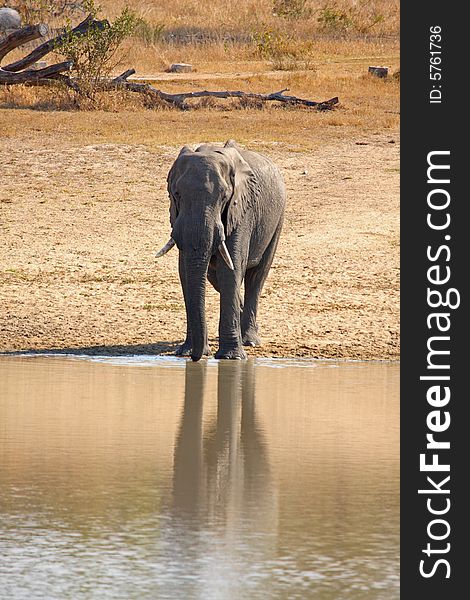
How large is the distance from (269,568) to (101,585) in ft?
2.03

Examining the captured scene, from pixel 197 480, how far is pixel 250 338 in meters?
4.28

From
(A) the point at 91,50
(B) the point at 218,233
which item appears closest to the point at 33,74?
(A) the point at 91,50

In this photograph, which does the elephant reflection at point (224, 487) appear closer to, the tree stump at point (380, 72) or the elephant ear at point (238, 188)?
the elephant ear at point (238, 188)

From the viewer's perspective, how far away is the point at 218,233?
1009 cm

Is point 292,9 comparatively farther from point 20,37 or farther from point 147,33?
point 20,37

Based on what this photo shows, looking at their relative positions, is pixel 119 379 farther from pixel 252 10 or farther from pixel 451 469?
pixel 252 10

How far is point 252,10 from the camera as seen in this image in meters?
45.2

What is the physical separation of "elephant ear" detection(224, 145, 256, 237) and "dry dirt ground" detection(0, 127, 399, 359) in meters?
0.98

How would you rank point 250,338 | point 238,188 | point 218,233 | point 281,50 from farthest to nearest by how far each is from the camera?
point 281,50, point 250,338, point 238,188, point 218,233

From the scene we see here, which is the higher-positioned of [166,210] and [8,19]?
[8,19]

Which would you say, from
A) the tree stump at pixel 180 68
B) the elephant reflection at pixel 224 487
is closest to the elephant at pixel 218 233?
→ the elephant reflection at pixel 224 487

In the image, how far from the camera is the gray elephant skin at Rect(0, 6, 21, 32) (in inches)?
1139

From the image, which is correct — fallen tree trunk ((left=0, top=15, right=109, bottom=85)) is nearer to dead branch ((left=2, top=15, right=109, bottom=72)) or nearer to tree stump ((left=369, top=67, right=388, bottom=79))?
dead branch ((left=2, top=15, right=109, bottom=72))

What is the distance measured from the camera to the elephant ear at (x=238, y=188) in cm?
1040
